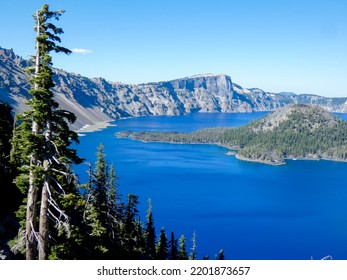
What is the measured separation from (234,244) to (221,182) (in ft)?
226

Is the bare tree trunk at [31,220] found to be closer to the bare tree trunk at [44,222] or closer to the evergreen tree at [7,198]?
the bare tree trunk at [44,222]

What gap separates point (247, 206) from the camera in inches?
4739

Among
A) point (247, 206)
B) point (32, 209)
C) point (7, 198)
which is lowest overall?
point (247, 206)

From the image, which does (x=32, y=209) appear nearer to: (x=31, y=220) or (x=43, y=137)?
(x=31, y=220)

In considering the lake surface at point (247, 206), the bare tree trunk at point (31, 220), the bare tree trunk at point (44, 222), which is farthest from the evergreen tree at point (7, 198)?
the lake surface at point (247, 206)

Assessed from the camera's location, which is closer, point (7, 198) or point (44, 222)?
point (44, 222)

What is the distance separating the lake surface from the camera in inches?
3440

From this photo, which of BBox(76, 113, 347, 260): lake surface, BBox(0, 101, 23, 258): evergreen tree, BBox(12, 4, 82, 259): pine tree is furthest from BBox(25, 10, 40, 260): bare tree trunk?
BBox(76, 113, 347, 260): lake surface

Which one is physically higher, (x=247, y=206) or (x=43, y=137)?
(x=43, y=137)

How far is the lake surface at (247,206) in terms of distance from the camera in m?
87.4

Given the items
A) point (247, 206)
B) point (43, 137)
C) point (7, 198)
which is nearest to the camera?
point (43, 137)

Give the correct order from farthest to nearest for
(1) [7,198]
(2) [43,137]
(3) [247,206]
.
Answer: (3) [247,206], (1) [7,198], (2) [43,137]

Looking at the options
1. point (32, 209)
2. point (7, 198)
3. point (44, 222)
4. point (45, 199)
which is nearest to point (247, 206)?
point (7, 198)

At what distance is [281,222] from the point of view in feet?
346
